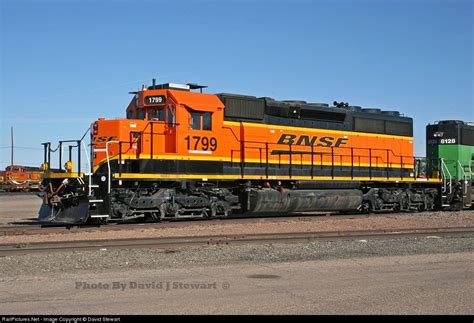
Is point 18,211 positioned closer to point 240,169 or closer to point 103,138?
point 103,138

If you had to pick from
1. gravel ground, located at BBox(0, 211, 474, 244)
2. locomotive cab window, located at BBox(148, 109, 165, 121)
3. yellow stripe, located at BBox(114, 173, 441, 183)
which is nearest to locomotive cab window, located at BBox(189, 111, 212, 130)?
locomotive cab window, located at BBox(148, 109, 165, 121)

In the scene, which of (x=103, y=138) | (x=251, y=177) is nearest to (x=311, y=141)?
(x=251, y=177)

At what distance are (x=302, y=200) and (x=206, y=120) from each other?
181 inches

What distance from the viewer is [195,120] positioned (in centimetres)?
1659

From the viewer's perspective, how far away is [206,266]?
28.2ft

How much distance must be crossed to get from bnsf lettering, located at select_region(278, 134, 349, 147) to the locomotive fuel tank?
5.54 ft

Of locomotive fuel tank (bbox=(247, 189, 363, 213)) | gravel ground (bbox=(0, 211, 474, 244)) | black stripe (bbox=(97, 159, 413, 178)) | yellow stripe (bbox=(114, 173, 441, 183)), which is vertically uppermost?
black stripe (bbox=(97, 159, 413, 178))

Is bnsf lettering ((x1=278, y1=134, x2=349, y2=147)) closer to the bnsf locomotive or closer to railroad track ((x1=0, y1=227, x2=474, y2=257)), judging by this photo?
the bnsf locomotive

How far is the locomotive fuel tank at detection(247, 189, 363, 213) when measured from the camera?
17766 millimetres

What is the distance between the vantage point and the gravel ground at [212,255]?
8.59 meters

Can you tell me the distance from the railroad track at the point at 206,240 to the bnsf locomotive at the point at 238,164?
3.28 m

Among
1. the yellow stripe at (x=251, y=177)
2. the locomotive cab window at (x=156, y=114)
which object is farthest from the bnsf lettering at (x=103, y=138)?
the locomotive cab window at (x=156, y=114)

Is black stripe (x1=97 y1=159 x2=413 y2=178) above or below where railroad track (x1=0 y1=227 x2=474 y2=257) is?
above

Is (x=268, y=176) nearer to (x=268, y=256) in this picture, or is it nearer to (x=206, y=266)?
(x=268, y=256)
